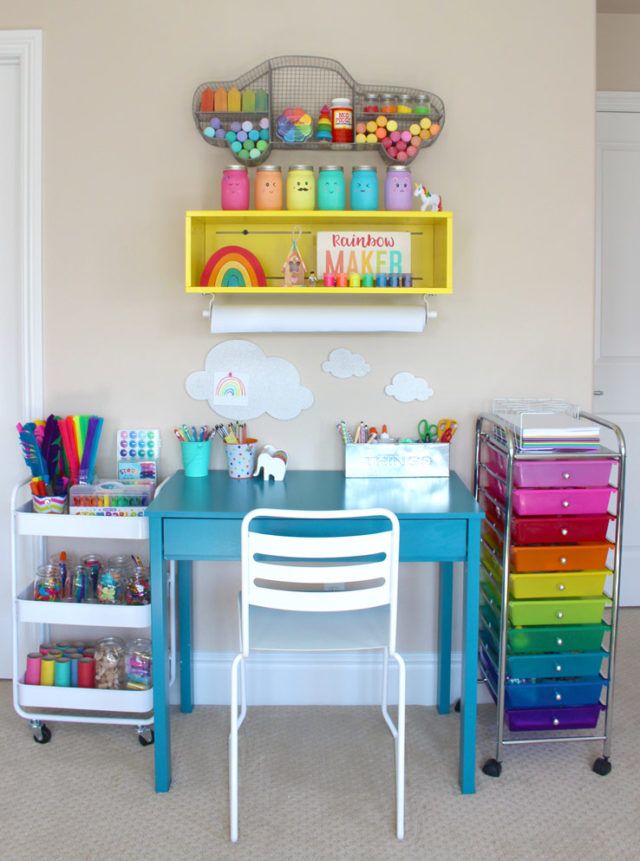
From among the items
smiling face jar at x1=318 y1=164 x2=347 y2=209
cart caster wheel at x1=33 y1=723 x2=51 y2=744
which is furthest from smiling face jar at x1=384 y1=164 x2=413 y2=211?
cart caster wheel at x1=33 y1=723 x2=51 y2=744

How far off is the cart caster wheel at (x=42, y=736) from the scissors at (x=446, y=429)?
1463 millimetres

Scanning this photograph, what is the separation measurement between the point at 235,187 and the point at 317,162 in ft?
1.06

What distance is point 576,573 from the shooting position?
234cm

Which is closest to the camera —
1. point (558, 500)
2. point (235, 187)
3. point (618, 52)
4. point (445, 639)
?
point (558, 500)

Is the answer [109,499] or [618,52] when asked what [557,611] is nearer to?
[109,499]

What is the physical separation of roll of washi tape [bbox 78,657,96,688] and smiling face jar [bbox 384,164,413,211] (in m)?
1.61

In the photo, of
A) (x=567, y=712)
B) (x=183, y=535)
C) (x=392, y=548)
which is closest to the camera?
(x=392, y=548)

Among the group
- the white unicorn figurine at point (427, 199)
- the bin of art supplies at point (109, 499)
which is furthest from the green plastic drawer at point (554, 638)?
the white unicorn figurine at point (427, 199)

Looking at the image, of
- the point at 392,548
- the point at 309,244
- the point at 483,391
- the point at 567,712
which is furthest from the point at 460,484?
the point at 309,244

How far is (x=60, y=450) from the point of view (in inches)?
101

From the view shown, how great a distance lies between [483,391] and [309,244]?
0.72 metres

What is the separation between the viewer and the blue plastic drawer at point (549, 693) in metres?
2.36

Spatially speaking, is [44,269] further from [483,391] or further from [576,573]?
[576,573]

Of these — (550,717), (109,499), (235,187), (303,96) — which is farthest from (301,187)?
(550,717)
